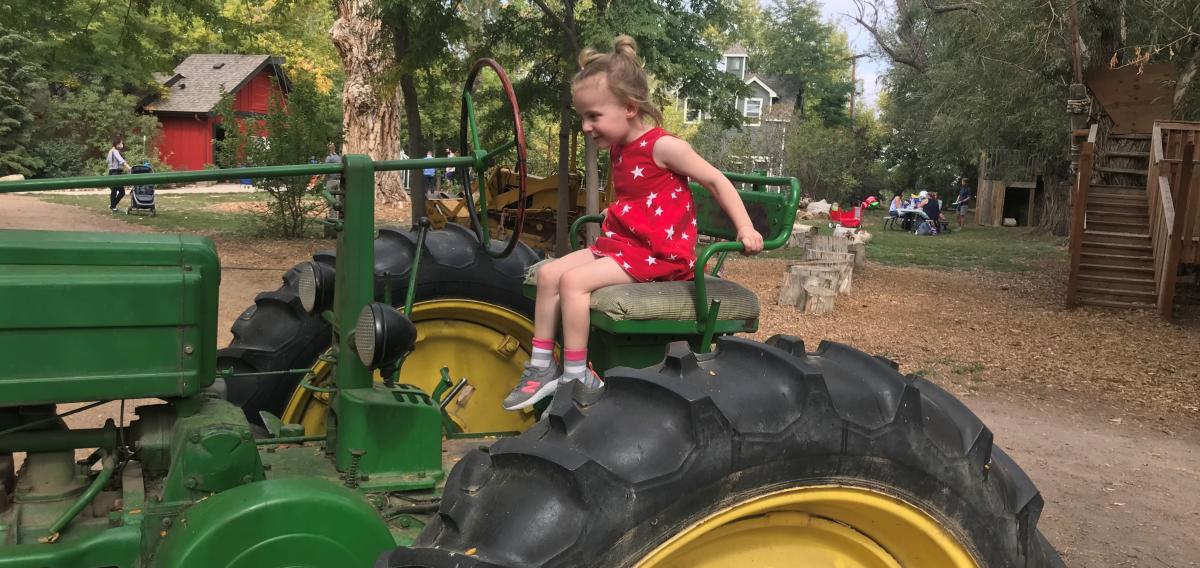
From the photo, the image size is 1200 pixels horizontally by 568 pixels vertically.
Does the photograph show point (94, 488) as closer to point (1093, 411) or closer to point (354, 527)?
point (354, 527)

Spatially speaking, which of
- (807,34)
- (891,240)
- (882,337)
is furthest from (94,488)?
(807,34)

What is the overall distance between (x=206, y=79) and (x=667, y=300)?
144 ft

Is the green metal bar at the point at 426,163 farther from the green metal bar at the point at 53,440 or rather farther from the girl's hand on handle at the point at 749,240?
the green metal bar at the point at 53,440

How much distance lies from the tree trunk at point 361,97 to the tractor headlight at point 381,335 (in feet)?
52.6

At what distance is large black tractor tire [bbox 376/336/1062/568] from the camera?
1.62 m

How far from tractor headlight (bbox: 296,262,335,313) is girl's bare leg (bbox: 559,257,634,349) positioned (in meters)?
0.69

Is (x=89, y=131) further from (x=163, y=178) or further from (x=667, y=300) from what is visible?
(x=667, y=300)

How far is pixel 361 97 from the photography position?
20.1 metres

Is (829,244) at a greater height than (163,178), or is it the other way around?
(163,178)

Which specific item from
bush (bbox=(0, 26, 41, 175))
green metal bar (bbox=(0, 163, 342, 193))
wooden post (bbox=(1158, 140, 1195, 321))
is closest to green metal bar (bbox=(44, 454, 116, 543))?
green metal bar (bbox=(0, 163, 342, 193))

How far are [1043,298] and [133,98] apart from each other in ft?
112

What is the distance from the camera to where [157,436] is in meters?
2.46

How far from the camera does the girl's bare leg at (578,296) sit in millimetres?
2648

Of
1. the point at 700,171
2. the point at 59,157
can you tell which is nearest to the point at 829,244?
the point at 700,171
